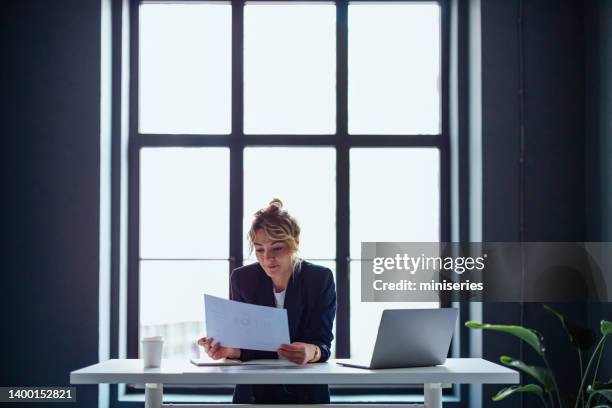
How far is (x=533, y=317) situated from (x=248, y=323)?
184cm

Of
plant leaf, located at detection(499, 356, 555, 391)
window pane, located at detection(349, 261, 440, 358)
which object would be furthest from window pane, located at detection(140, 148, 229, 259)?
plant leaf, located at detection(499, 356, 555, 391)

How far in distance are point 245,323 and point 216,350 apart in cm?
19

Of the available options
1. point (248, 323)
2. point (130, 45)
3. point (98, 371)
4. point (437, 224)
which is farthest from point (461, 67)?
point (98, 371)

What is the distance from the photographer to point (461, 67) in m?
3.96

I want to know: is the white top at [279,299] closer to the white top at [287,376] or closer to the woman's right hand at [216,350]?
the woman's right hand at [216,350]

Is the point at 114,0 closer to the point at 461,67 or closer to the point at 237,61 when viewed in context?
the point at 237,61

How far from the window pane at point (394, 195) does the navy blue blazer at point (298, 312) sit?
128 centimetres

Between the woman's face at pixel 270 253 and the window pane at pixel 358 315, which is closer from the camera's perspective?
the woman's face at pixel 270 253

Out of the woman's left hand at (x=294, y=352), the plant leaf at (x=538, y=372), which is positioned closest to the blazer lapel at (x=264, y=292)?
the woman's left hand at (x=294, y=352)

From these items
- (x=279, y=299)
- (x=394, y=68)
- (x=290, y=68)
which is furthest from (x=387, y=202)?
(x=279, y=299)

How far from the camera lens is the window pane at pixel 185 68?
13.4ft

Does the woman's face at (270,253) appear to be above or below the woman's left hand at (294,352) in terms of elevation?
above

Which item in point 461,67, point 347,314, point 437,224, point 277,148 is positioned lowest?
point 347,314

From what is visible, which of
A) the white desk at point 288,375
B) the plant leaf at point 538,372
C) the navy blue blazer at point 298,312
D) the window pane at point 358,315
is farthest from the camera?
the window pane at point 358,315
